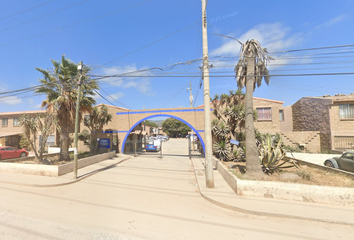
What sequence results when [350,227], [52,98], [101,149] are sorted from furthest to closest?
[101,149]
[52,98]
[350,227]

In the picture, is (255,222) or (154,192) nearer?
(255,222)

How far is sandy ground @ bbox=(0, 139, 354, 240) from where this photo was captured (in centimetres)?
383

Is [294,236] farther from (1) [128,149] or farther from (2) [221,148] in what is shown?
(1) [128,149]

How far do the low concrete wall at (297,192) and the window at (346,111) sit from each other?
15.0 m

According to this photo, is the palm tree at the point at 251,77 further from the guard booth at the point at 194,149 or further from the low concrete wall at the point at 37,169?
the low concrete wall at the point at 37,169

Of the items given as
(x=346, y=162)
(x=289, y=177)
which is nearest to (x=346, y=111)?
(x=346, y=162)

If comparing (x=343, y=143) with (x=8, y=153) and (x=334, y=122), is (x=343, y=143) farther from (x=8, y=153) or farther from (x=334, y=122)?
(x=8, y=153)

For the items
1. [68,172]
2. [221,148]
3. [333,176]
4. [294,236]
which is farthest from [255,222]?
[68,172]

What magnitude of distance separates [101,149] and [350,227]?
19.7 m

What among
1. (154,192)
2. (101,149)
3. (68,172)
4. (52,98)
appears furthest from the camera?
(101,149)

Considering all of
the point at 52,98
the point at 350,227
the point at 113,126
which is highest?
the point at 52,98

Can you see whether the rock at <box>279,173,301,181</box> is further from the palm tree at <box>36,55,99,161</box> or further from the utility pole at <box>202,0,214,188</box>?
the palm tree at <box>36,55,99,161</box>

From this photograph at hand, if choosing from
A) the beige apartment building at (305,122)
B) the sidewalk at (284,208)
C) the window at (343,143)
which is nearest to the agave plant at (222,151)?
the beige apartment building at (305,122)

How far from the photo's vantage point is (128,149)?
20.7m
